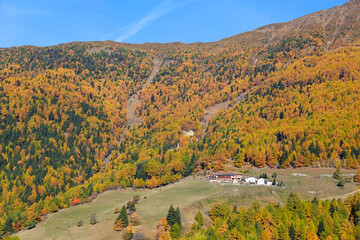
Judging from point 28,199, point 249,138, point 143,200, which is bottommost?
point 28,199

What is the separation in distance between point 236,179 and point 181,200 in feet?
115

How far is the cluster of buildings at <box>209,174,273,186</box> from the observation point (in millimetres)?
127344

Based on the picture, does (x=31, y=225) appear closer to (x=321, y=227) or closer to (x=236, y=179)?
(x=236, y=179)

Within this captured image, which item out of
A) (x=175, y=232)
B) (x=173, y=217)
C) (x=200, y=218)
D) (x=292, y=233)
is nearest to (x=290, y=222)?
(x=292, y=233)

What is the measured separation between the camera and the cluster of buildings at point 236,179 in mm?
127344

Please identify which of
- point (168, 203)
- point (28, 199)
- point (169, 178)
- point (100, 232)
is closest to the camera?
point (100, 232)

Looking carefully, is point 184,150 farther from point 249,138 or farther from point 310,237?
point 310,237

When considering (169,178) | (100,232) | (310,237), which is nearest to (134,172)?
(169,178)

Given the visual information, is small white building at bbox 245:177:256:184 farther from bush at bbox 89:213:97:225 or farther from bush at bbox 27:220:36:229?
bush at bbox 27:220:36:229

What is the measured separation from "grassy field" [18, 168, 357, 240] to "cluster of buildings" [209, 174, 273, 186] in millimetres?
4948

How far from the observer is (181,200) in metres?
110

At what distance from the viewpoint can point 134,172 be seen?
17488cm

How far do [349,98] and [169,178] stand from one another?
13038 centimetres

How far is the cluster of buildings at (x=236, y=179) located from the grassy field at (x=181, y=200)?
4.95m
